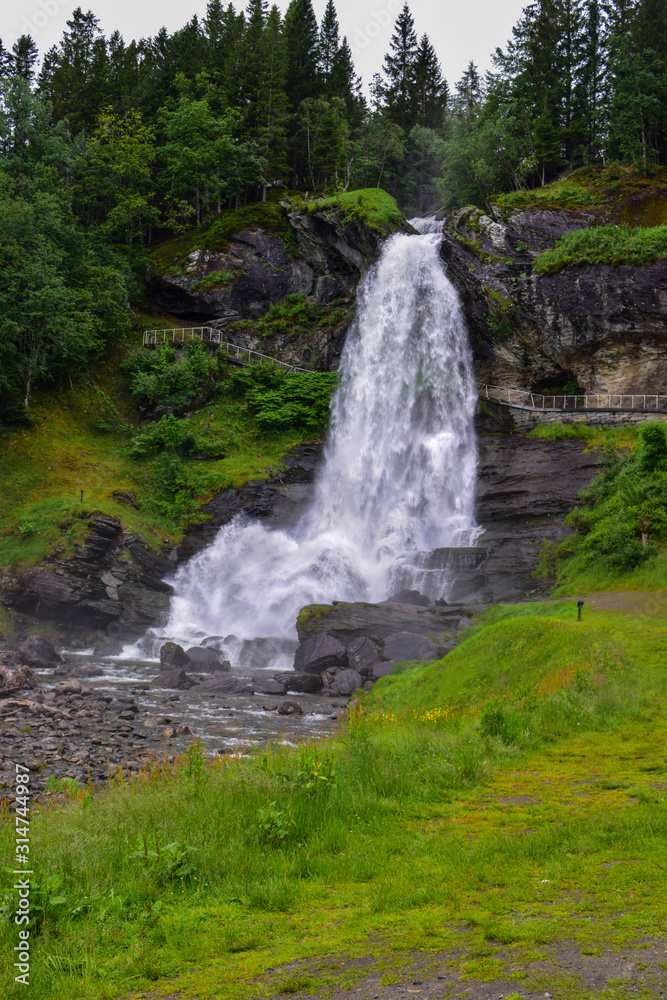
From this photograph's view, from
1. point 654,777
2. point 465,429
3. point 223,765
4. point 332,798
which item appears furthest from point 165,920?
point 465,429

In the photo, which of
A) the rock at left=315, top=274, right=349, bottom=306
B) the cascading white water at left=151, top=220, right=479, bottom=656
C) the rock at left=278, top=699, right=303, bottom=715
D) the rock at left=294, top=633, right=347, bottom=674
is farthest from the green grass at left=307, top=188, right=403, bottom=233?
the rock at left=278, top=699, right=303, bottom=715

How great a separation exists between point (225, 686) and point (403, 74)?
70583mm

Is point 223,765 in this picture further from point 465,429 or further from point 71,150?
point 71,150

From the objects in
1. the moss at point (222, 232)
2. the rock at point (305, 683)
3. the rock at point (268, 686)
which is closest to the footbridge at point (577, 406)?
the rock at point (305, 683)

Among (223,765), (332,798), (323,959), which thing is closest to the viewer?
(323,959)

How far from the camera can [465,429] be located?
1395 inches

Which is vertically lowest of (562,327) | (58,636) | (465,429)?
(58,636)

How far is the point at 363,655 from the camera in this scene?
21781 mm

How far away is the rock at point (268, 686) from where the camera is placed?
20281 mm

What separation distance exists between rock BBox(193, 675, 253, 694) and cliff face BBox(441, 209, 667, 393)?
78.1 feet

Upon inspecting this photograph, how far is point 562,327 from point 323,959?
36139mm

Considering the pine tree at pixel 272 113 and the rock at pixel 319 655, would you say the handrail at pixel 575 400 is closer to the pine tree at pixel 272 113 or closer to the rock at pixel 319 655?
the rock at pixel 319 655

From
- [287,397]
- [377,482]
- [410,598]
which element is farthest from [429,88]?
[410,598]

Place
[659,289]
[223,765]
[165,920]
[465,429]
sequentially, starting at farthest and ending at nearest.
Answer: [465,429] → [659,289] → [223,765] → [165,920]
